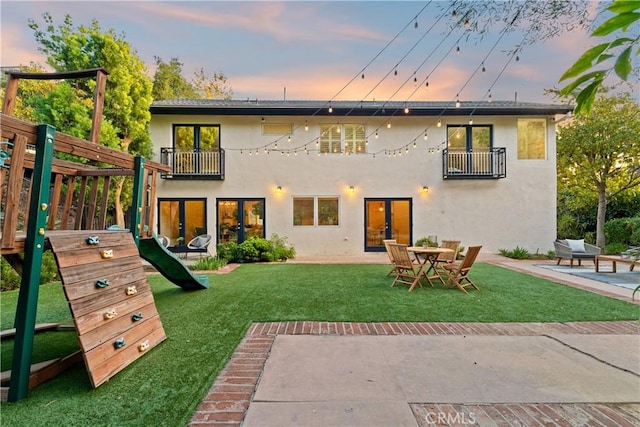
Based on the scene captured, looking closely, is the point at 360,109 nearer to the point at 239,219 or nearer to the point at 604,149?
the point at 239,219

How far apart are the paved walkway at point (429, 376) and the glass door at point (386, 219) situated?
7.82 meters

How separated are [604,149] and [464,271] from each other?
33.0 feet

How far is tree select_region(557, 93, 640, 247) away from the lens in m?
11.0

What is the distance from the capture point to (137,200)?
397 centimetres

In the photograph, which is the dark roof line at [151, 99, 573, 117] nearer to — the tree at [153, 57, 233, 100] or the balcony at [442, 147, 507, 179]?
the balcony at [442, 147, 507, 179]

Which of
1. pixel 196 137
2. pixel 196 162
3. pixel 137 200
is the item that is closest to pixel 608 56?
pixel 137 200

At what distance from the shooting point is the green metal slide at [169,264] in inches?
192

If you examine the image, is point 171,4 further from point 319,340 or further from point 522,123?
point 522,123

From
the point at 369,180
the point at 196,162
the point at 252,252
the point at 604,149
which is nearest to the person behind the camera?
the point at 252,252

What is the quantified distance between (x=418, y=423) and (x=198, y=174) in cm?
1091

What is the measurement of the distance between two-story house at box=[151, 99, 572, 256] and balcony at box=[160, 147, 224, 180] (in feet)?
0.81

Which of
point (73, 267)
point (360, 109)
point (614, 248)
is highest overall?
point (360, 109)

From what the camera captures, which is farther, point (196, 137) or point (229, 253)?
point (196, 137)

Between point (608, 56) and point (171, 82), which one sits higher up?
point (171, 82)
